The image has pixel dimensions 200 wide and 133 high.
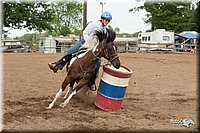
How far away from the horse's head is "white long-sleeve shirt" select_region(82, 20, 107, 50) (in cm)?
12

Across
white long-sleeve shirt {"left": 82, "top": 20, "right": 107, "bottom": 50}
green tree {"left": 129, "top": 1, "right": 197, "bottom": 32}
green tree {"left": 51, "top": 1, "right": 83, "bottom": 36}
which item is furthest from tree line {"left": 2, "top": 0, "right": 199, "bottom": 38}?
white long-sleeve shirt {"left": 82, "top": 20, "right": 107, "bottom": 50}

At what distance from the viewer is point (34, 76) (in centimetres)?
1142

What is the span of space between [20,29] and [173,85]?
2422cm

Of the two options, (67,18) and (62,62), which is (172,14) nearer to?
(67,18)

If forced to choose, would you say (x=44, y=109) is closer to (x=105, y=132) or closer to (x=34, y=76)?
(x=105, y=132)

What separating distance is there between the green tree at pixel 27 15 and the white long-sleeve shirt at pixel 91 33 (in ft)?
79.6

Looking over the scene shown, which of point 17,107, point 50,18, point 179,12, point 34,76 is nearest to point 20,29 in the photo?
point 50,18

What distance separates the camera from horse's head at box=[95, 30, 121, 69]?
6.33 m

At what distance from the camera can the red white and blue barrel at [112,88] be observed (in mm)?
6352

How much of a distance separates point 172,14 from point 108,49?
3514cm

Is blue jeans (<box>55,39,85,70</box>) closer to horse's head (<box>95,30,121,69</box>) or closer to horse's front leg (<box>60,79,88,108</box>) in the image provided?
horse's head (<box>95,30,121,69</box>)

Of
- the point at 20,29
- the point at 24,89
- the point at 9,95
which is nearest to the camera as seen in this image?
the point at 9,95

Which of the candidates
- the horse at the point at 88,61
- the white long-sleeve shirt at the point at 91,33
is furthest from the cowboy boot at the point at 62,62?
the white long-sleeve shirt at the point at 91,33

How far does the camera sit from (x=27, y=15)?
32.1 m
